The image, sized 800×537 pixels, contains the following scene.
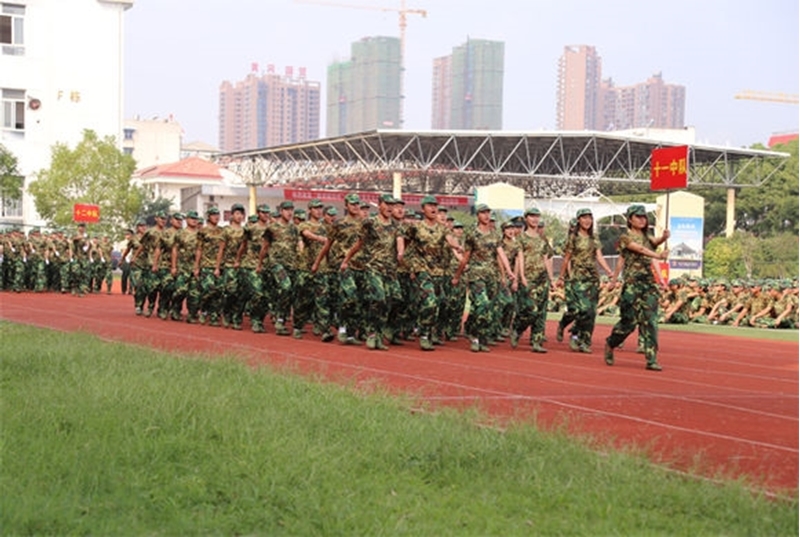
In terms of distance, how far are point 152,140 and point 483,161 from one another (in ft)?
173

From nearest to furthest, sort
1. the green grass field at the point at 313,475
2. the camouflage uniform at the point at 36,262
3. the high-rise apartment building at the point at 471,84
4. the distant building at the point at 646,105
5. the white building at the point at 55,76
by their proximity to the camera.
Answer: the green grass field at the point at 313,475 < the high-rise apartment building at the point at 471,84 < the camouflage uniform at the point at 36,262 < the white building at the point at 55,76 < the distant building at the point at 646,105

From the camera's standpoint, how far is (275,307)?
50.8 feet

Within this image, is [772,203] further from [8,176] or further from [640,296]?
[640,296]

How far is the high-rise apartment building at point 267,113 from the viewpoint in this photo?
73.1 meters

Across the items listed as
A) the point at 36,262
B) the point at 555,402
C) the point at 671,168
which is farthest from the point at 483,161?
the point at 555,402

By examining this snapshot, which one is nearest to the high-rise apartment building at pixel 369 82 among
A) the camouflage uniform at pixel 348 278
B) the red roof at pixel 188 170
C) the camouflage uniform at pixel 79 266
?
the camouflage uniform at pixel 79 266

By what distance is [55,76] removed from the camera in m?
40.4

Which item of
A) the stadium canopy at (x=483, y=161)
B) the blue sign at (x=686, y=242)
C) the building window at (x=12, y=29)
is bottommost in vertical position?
the blue sign at (x=686, y=242)

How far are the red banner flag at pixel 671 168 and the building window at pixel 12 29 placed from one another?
21.6m

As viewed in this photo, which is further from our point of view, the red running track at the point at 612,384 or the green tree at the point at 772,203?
the green tree at the point at 772,203

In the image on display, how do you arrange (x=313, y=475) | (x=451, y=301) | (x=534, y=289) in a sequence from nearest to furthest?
(x=313, y=475), (x=534, y=289), (x=451, y=301)

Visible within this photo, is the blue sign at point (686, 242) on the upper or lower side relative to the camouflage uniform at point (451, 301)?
upper

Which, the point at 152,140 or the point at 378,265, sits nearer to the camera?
the point at 378,265

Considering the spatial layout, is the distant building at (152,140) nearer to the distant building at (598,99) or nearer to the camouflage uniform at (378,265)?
the distant building at (598,99)
